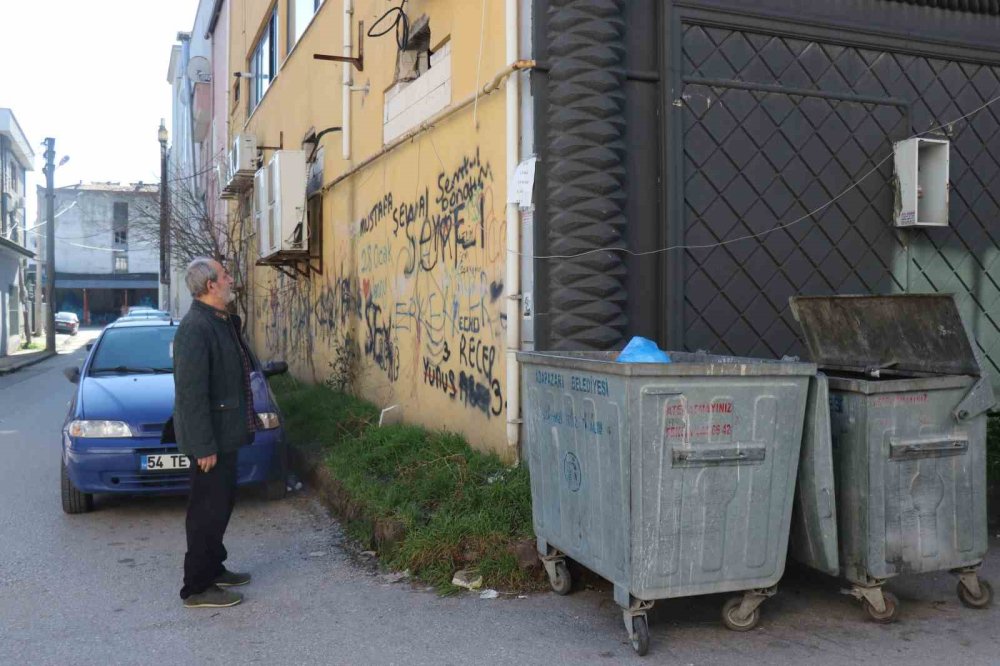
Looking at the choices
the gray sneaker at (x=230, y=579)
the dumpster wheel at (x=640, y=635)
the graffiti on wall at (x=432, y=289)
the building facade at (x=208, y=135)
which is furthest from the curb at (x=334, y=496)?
the building facade at (x=208, y=135)

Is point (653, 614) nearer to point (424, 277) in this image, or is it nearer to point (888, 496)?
point (888, 496)

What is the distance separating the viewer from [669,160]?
6367 mm

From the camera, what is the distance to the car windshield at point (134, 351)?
7.99 meters

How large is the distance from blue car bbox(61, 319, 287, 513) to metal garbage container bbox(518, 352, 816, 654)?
299 cm

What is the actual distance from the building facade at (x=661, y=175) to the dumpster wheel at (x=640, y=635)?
7.59ft

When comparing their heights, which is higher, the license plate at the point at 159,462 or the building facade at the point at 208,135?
the building facade at the point at 208,135

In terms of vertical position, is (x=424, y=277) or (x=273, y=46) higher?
(x=273, y=46)

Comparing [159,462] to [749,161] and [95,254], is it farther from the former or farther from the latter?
[95,254]

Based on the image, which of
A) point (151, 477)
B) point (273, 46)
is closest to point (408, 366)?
point (151, 477)

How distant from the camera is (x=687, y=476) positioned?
3977mm

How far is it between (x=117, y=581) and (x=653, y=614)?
3086 millimetres

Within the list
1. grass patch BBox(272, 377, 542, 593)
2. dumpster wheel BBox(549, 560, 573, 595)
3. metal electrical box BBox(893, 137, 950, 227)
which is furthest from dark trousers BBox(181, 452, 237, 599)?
metal electrical box BBox(893, 137, 950, 227)

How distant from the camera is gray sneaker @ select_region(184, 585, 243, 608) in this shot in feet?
15.7

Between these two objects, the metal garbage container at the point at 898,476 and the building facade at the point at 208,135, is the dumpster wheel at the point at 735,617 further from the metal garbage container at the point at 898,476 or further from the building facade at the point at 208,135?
the building facade at the point at 208,135
